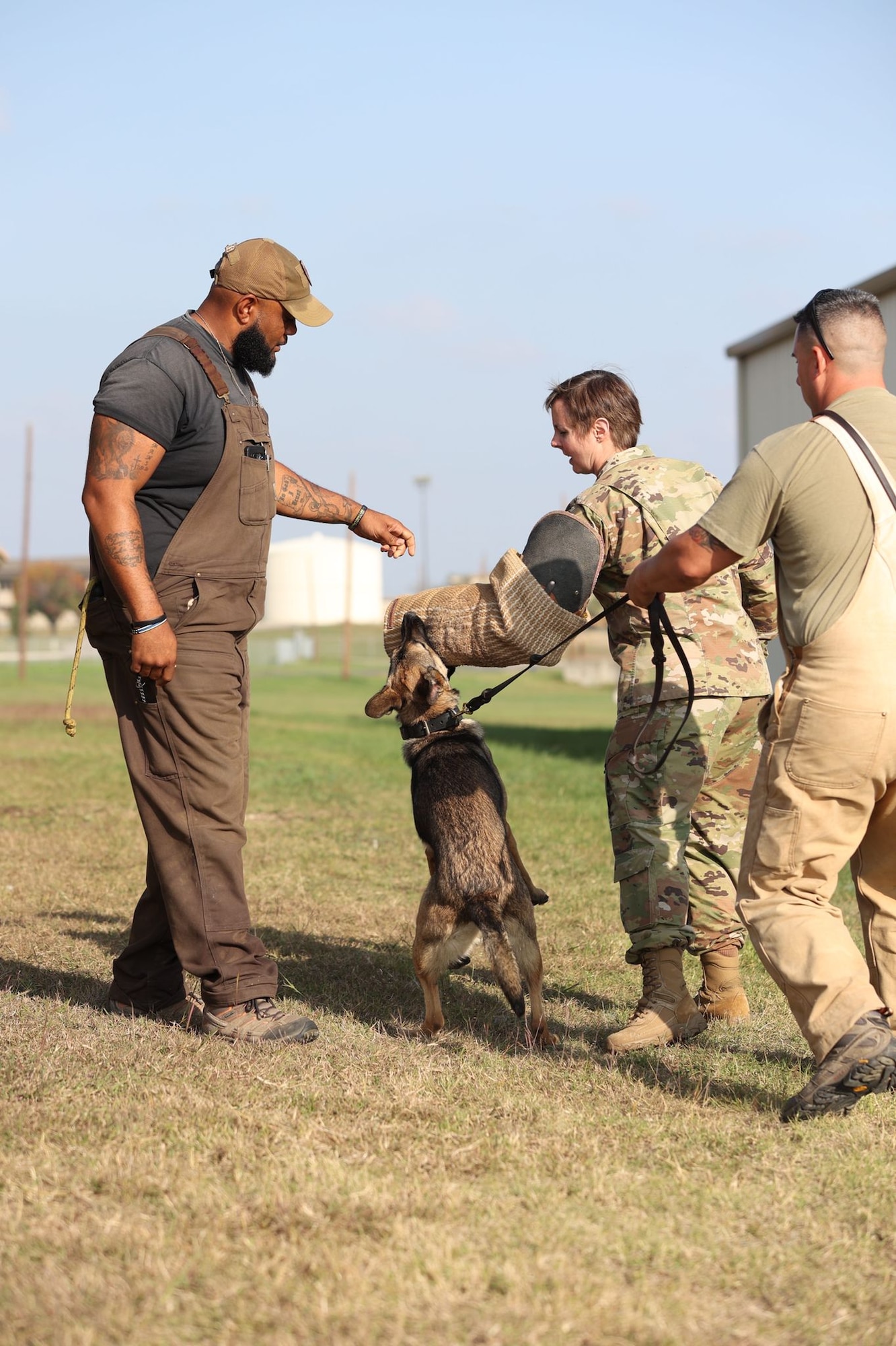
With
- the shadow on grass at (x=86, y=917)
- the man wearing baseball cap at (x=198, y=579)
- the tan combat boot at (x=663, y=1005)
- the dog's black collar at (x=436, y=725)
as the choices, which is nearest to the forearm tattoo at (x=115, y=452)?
the man wearing baseball cap at (x=198, y=579)

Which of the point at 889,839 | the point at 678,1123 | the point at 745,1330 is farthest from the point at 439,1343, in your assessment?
the point at 889,839

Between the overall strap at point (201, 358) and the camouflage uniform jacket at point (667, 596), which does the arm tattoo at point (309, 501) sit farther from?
the camouflage uniform jacket at point (667, 596)

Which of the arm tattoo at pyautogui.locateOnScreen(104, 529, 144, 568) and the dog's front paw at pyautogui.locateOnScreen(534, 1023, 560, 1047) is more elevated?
the arm tattoo at pyautogui.locateOnScreen(104, 529, 144, 568)

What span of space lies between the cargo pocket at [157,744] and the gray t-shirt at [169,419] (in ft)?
1.71

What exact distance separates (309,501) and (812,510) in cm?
243

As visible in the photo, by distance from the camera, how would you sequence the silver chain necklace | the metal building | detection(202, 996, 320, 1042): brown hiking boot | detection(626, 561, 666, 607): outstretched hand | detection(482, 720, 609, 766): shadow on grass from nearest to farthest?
1. detection(626, 561, 666, 607): outstretched hand
2. detection(202, 996, 320, 1042): brown hiking boot
3. the silver chain necklace
4. the metal building
5. detection(482, 720, 609, 766): shadow on grass

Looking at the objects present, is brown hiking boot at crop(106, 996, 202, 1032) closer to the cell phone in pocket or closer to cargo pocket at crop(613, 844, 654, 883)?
the cell phone in pocket

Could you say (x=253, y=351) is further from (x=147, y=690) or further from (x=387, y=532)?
(x=147, y=690)

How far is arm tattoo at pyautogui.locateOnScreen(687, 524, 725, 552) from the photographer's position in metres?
3.81

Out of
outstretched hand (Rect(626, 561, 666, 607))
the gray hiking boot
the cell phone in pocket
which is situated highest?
outstretched hand (Rect(626, 561, 666, 607))

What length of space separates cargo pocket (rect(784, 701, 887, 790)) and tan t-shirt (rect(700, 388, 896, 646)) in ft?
0.75

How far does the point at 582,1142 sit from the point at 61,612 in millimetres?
92045

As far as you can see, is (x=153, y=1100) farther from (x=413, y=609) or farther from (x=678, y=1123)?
(x=413, y=609)

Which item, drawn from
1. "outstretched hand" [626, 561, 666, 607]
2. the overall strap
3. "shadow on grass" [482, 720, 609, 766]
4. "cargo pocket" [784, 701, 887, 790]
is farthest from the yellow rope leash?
"shadow on grass" [482, 720, 609, 766]
